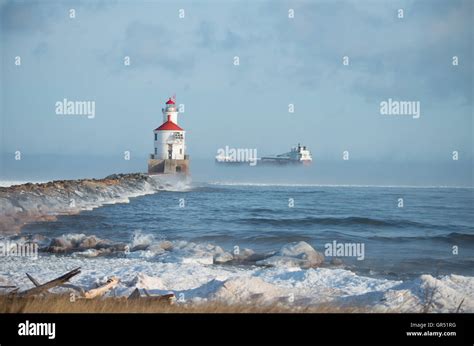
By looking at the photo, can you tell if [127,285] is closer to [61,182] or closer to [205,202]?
[205,202]

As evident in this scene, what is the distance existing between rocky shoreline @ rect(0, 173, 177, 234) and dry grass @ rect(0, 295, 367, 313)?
12.1 feet

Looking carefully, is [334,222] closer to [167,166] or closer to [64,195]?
[167,166]

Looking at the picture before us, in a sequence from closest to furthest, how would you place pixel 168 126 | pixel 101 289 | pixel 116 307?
pixel 116 307, pixel 101 289, pixel 168 126

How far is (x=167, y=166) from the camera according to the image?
394 inches

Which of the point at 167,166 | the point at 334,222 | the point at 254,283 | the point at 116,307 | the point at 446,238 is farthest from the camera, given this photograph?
the point at 334,222

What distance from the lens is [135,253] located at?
910cm

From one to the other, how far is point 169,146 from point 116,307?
394cm

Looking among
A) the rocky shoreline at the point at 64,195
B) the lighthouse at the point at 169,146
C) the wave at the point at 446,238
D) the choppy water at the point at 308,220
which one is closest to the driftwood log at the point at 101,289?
the choppy water at the point at 308,220

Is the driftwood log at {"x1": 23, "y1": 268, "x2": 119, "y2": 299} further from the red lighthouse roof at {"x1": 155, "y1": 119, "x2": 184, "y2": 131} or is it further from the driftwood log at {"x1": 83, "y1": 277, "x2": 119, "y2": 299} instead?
the red lighthouse roof at {"x1": 155, "y1": 119, "x2": 184, "y2": 131}

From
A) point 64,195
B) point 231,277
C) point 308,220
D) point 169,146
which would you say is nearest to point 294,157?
point 308,220

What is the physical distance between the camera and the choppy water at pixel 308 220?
951 cm

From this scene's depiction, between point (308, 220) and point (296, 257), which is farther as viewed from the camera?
point (308, 220)
